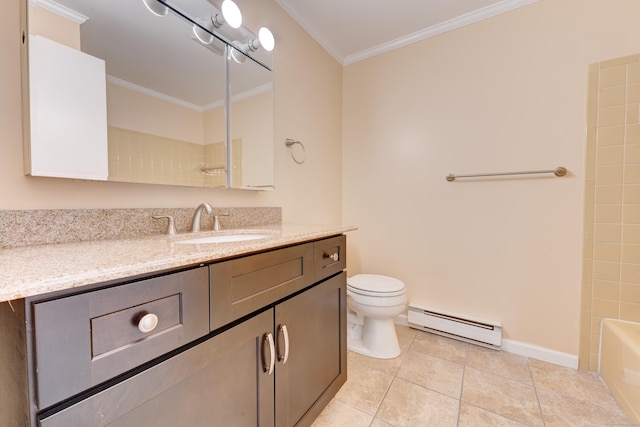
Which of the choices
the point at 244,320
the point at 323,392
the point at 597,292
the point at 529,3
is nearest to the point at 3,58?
the point at 244,320

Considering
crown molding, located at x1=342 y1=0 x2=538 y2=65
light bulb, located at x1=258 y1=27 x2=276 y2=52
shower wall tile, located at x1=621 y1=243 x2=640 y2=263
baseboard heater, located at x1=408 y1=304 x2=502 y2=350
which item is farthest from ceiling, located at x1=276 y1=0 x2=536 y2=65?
baseboard heater, located at x1=408 y1=304 x2=502 y2=350

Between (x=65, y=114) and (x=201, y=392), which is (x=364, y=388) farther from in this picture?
(x=65, y=114)

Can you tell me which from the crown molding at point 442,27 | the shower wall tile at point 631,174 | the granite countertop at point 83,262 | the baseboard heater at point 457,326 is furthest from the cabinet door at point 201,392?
the crown molding at point 442,27

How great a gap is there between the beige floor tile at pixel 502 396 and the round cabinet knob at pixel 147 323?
1.45 metres

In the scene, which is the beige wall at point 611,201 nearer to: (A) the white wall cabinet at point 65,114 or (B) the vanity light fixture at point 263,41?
(B) the vanity light fixture at point 263,41

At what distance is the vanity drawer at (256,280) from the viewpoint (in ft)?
2.27

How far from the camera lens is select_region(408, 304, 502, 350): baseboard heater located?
1722 mm

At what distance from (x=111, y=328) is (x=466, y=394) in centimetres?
156

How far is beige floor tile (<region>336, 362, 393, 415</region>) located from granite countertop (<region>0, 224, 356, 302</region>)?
0.99 metres

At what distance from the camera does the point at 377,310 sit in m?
1.62

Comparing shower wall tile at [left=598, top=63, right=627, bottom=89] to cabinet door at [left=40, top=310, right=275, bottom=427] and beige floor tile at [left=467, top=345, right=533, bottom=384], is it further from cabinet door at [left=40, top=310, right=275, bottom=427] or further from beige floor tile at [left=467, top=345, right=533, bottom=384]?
cabinet door at [left=40, top=310, right=275, bottom=427]

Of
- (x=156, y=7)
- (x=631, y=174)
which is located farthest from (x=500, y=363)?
(x=156, y=7)

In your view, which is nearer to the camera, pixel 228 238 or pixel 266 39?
pixel 228 238

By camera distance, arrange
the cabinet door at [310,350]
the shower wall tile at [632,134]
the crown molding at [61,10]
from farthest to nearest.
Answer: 1. the shower wall tile at [632,134]
2. the cabinet door at [310,350]
3. the crown molding at [61,10]
